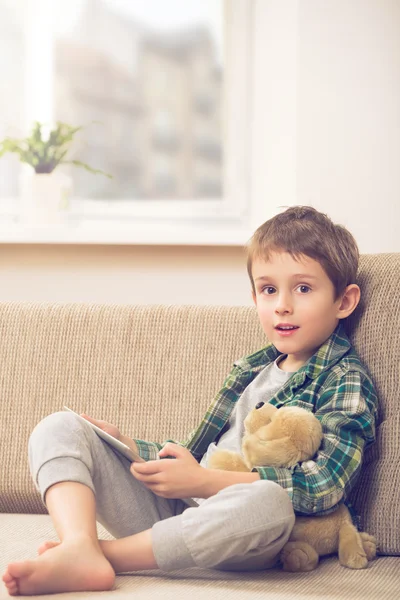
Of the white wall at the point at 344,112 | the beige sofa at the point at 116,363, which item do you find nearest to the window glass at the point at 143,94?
the white wall at the point at 344,112

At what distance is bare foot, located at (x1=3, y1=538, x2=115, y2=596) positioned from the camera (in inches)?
41.7

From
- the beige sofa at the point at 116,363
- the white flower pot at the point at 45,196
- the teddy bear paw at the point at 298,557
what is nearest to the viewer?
the teddy bear paw at the point at 298,557

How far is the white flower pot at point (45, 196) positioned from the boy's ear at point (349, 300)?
50.8 inches

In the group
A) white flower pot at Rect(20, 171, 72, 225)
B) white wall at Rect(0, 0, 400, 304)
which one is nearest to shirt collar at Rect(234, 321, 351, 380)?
white wall at Rect(0, 0, 400, 304)

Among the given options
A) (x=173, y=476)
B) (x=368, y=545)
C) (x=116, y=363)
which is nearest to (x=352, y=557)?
(x=368, y=545)

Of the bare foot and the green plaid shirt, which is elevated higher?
the green plaid shirt

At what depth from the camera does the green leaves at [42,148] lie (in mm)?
2486

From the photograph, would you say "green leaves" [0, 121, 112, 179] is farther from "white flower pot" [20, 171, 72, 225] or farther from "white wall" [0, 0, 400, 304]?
"white wall" [0, 0, 400, 304]

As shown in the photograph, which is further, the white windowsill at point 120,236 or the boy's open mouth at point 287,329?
the white windowsill at point 120,236

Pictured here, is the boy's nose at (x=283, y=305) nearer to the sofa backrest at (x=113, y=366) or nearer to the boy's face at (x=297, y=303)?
the boy's face at (x=297, y=303)

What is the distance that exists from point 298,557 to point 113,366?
2.07 ft

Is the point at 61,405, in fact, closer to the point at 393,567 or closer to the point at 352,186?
the point at 393,567

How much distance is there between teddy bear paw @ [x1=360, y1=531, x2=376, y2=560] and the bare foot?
0.40 metres

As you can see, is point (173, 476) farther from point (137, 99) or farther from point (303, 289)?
point (137, 99)
